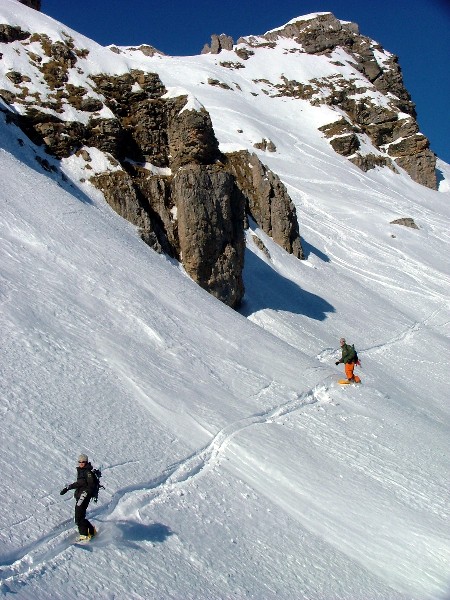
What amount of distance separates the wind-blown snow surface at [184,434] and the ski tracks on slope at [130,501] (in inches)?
1.4

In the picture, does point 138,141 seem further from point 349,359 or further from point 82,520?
point 82,520

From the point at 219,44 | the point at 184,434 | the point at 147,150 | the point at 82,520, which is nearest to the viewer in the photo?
the point at 82,520

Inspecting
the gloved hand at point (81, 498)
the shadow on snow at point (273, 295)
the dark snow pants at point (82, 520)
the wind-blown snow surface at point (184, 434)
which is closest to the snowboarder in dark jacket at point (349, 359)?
the wind-blown snow surface at point (184, 434)

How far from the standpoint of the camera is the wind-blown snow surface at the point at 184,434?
9297 millimetres

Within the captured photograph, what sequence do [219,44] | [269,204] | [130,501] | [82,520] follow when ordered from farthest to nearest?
[219,44] < [269,204] < [130,501] < [82,520]

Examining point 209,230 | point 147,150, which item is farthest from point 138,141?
point 209,230

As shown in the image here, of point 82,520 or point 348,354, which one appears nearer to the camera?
point 82,520

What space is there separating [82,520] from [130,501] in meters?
1.70

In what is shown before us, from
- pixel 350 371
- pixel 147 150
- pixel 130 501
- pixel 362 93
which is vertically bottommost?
pixel 130 501

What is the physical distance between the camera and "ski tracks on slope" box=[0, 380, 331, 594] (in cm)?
792

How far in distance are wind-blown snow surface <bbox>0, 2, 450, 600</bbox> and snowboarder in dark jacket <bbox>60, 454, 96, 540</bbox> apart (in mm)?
344

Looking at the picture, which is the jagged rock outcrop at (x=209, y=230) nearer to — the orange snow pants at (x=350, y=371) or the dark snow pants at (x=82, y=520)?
the orange snow pants at (x=350, y=371)

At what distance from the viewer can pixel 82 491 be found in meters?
8.59

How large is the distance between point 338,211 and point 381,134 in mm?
39189
